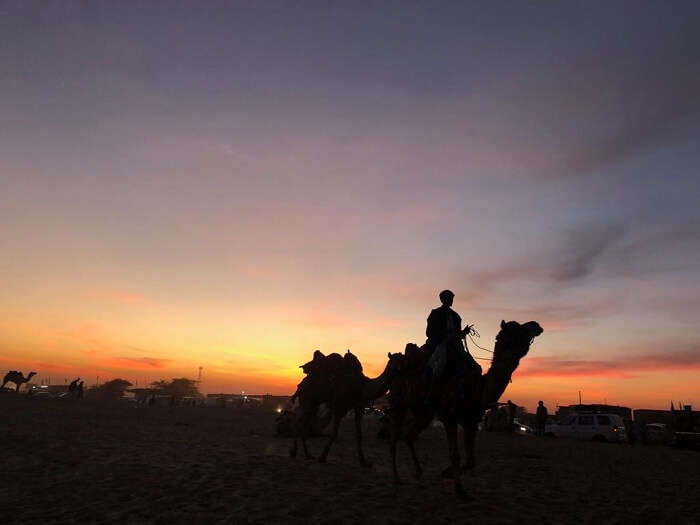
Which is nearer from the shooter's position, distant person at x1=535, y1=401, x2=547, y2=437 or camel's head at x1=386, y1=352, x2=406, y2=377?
camel's head at x1=386, y1=352, x2=406, y2=377

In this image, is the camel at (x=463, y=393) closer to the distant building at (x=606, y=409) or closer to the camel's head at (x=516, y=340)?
the camel's head at (x=516, y=340)

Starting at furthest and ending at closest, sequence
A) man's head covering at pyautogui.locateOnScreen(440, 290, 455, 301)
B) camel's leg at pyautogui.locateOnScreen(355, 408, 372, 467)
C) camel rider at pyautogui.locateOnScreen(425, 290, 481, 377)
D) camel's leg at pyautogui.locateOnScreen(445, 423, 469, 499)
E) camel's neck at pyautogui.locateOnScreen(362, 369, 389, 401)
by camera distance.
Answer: camel's leg at pyautogui.locateOnScreen(355, 408, 372, 467) < camel's neck at pyautogui.locateOnScreen(362, 369, 389, 401) < man's head covering at pyautogui.locateOnScreen(440, 290, 455, 301) < camel rider at pyautogui.locateOnScreen(425, 290, 481, 377) < camel's leg at pyautogui.locateOnScreen(445, 423, 469, 499)

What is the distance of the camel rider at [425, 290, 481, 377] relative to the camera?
8880 millimetres

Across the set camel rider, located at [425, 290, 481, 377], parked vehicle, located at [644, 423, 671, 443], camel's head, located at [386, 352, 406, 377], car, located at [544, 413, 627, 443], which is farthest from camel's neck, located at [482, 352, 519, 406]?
parked vehicle, located at [644, 423, 671, 443]

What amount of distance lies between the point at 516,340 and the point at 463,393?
1506 mm

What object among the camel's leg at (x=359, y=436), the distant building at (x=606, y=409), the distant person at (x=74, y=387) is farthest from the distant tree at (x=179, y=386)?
the camel's leg at (x=359, y=436)

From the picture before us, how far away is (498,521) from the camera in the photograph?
7.04 m

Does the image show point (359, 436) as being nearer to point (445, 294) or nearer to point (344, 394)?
point (344, 394)

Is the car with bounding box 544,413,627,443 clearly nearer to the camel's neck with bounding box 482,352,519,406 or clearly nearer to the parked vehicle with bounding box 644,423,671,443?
the parked vehicle with bounding box 644,423,671,443

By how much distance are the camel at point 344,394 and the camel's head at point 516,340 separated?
10.3ft

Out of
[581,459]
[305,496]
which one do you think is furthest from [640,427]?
[305,496]

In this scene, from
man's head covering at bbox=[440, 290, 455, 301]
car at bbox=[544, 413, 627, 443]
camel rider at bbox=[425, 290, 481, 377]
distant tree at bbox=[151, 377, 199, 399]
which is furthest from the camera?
distant tree at bbox=[151, 377, 199, 399]

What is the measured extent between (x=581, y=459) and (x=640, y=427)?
20.1m

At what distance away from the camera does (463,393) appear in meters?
8.59
